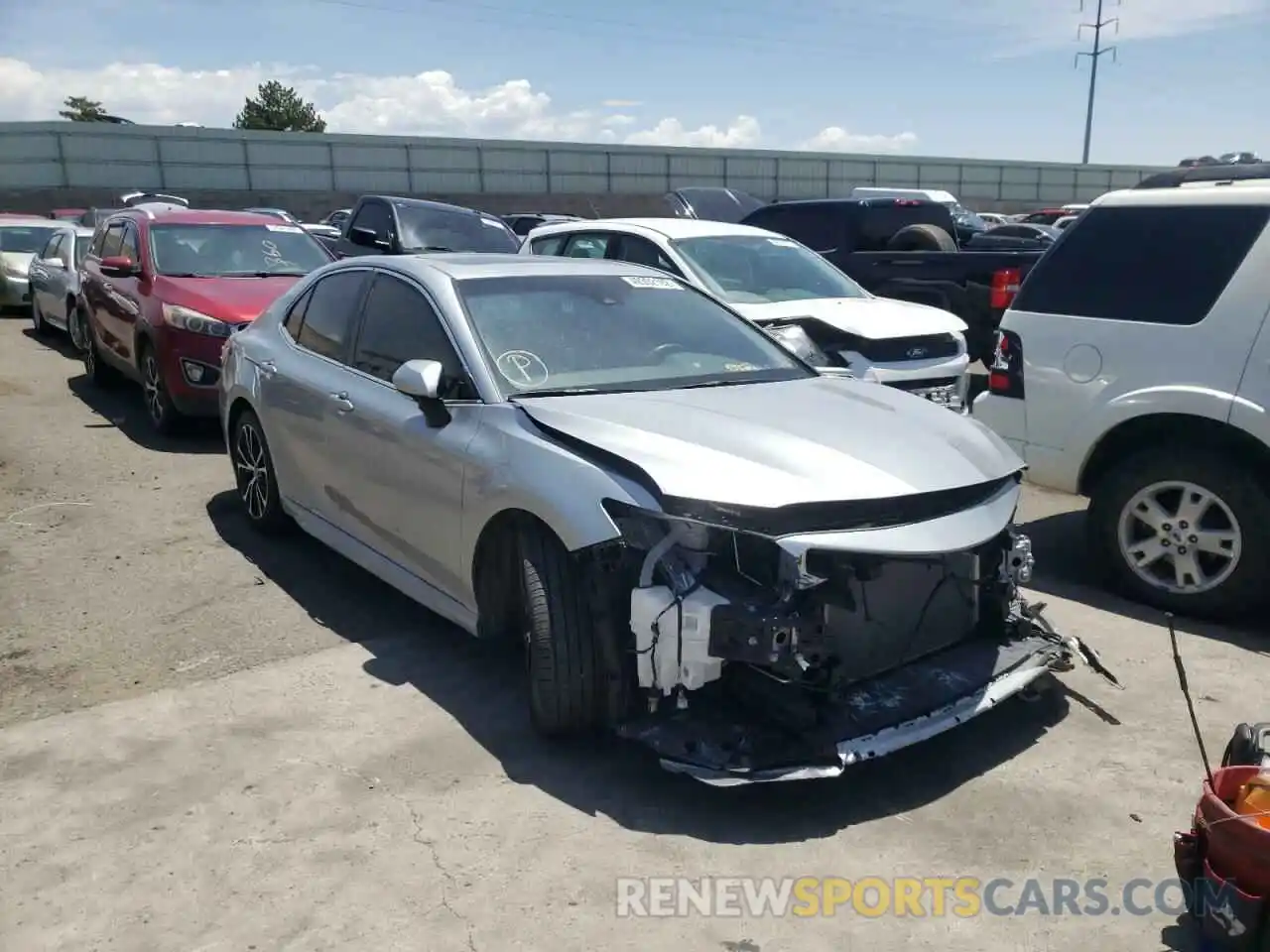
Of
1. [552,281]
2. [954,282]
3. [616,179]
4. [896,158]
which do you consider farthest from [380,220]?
[896,158]

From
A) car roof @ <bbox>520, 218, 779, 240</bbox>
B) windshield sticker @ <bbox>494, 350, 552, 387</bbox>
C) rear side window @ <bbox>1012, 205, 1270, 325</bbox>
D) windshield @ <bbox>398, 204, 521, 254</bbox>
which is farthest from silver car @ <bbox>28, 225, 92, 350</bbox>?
rear side window @ <bbox>1012, 205, 1270, 325</bbox>

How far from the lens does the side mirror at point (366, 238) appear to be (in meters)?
12.0

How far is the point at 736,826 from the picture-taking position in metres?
3.43

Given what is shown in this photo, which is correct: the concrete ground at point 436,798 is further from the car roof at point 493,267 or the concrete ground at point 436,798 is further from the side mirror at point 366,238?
the side mirror at point 366,238

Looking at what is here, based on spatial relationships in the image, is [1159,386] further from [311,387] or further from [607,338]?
[311,387]

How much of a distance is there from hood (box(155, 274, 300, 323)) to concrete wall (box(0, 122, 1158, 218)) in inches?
1089

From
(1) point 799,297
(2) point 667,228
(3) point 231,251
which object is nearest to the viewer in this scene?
(1) point 799,297

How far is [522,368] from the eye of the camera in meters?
4.37

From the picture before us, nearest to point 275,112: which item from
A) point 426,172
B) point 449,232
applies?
point 426,172

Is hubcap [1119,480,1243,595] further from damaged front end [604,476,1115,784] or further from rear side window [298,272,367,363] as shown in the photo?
rear side window [298,272,367,363]

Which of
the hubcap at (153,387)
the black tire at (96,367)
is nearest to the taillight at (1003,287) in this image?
the hubcap at (153,387)

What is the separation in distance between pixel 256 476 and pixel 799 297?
4.22 m

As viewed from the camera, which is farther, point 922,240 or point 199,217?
point 922,240

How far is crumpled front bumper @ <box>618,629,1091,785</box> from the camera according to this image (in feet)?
10.9
